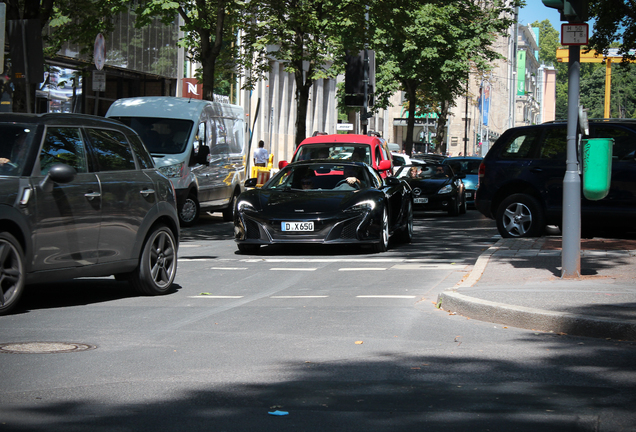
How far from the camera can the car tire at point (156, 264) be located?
8.83m

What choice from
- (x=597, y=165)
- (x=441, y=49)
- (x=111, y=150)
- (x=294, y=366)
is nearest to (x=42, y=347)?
(x=294, y=366)

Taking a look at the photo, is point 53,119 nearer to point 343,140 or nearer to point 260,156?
point 343,140

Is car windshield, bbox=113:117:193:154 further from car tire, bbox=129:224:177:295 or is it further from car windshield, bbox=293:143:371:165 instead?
car tire, bbox=129:224:177:295

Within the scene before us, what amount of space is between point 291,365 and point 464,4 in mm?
36304

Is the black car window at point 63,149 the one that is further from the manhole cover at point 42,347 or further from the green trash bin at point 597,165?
the green trash bin at point 597,165

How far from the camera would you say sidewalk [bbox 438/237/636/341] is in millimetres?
6867

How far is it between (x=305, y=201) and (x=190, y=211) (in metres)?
5.86

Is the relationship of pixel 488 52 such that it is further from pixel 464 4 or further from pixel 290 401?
pixel 290 401

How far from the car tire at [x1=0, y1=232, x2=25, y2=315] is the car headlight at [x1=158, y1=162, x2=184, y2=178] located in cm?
1024

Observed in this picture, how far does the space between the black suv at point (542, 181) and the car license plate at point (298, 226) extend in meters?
3.79

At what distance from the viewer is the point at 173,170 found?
17.6m

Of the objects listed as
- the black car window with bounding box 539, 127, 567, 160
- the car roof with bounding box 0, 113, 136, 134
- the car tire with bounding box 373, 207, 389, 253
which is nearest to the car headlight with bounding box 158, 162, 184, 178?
the car tire with bounding box 373, 207, 389, 253

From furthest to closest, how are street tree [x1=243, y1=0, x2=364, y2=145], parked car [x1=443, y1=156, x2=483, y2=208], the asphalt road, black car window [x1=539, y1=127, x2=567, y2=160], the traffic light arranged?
1. parked car [x1=443, y1=156, x2=483, y2=208]
2. street tree [x1=243, y1=0, x2=364, y2=145]
3. black car window [x1=539, y1=127, x2=567, y2=160]
4. the traffic light
5. the asphalt road

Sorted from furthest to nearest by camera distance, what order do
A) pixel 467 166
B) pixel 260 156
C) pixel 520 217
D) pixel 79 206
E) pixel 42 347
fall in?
pixel 260 156 < pixel 467 166 < pixel 520 217 < pixel 79 206 < pixel 42 347
